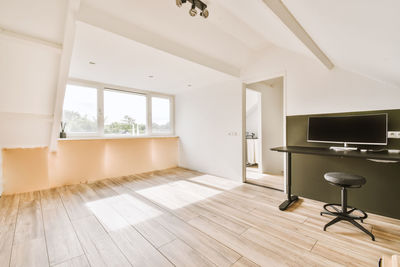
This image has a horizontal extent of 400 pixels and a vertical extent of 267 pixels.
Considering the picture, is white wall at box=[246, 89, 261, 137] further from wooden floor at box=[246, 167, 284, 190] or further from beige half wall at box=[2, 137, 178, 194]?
beige half wall at box=[2, 137, 178, 194]

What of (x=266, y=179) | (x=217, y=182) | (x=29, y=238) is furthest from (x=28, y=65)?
(x=266, y=179)

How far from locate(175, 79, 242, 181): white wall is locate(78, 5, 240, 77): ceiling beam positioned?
949 millimetres

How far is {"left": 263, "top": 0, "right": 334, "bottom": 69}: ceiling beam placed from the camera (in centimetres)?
140

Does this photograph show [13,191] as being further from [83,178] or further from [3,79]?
[3,79]

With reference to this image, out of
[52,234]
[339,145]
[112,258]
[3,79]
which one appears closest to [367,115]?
[339,145]

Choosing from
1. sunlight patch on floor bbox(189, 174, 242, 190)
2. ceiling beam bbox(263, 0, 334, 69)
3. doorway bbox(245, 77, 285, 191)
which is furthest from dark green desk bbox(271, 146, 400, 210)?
doorway bbox(245, 77, 285, 191)

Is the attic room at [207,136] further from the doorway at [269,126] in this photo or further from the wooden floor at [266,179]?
the doorway at [269,126]

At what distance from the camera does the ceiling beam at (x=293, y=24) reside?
1.40 metres

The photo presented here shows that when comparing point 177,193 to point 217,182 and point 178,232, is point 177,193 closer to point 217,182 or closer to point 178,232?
point 217,182

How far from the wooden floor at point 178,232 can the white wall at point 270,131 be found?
5.87 feet

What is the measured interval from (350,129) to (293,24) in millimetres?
1747

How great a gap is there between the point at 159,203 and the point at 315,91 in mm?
3129

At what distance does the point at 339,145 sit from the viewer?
8.54ft

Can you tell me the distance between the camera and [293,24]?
1.61m
